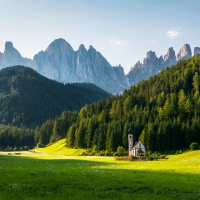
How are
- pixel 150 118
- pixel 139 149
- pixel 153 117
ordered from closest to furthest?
pixel 139 149 < pixel 150 118 < pixel 153 117

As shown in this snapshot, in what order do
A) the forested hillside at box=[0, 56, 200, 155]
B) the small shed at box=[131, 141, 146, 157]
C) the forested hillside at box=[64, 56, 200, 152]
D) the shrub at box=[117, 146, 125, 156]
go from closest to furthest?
1. the small shed at box=[131, 141, 146, 157]
2. the shrub at box=[117, 146, 125, 156]
3. the forested hillside at box=[64, 56, 200, 152]
4. the forested hillside at box=[0, 56, 200, 155]

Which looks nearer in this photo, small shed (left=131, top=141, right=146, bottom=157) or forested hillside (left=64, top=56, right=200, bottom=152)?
small shed (left=131, top=141, right=146, bottom=157)

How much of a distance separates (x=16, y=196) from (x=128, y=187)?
954 cm

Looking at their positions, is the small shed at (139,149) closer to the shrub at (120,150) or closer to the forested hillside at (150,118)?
the shrub at (120,150)

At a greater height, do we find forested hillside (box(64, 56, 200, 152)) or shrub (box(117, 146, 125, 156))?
forested hillside (box(64, 56, 200, 152))

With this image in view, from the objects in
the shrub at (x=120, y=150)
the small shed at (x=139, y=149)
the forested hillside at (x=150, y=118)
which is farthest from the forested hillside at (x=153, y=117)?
the shrub at (x=120, y=150)

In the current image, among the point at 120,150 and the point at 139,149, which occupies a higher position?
the point at 139,149

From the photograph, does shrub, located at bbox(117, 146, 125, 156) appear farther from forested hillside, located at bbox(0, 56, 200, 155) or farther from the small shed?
the small shed

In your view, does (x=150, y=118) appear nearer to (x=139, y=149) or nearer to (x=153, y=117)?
(x=153, y=117)

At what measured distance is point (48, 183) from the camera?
81.5ft

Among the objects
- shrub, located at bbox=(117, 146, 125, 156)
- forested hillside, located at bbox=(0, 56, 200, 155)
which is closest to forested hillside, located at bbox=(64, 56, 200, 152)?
forested hillside, located at bbox=(0, 56, 200, 155)

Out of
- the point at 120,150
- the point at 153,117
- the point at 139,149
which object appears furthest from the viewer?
the point at 153,117

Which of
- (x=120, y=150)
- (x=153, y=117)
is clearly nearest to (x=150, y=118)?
(x=153, y=117)

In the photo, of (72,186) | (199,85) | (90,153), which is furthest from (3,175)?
(199,85)
